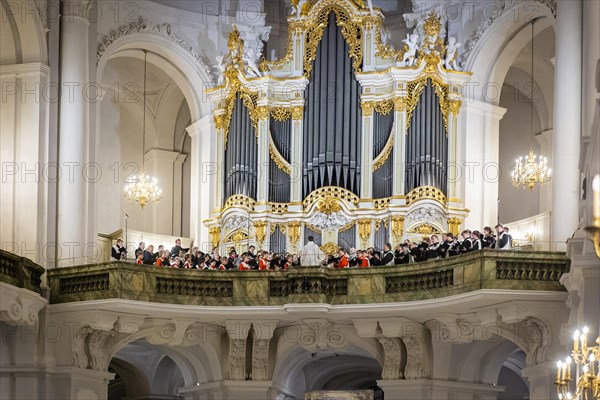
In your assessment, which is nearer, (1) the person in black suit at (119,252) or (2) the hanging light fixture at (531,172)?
(1) the person in black suit at (119,252)

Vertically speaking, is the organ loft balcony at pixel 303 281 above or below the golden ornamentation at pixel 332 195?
below

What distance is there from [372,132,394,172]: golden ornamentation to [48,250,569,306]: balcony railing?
346 centimetres

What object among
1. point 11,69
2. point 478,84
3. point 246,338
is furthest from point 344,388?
point 11,69

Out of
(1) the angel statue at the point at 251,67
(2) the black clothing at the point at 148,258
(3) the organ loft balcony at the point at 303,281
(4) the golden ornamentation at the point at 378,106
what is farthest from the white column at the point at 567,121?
(2) the black clothing at the point at 148,258

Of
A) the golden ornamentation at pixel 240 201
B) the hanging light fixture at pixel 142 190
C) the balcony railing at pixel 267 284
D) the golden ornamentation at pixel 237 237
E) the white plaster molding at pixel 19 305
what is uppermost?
the hanging light fixture at pixel 142 190

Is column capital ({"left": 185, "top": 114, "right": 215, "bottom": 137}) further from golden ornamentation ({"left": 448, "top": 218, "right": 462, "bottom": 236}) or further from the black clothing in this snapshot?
golden ornamentation ({"left": 448, "top": 218, "right": 462, "bottom": 236})

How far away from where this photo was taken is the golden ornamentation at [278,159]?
3244 cm

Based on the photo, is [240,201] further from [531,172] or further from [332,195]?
[531,172]

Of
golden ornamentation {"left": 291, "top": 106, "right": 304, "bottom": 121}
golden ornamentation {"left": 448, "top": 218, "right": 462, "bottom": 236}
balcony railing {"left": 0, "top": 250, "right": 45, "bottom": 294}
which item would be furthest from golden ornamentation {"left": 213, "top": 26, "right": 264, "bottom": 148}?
balcony railing {"left": 0, "top": 250, "right": 45, "bottom": 294}

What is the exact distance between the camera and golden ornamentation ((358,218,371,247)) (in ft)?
104

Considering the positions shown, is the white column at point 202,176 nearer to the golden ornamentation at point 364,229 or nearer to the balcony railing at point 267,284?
the golden ornamentation at point 364,229

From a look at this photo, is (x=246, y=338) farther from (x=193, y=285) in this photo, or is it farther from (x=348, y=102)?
(x=348, y=102)

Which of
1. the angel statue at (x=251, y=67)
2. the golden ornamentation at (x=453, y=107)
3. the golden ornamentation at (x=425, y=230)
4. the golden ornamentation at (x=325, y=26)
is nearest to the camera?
the golden ornamentation at (x=425, y=230)

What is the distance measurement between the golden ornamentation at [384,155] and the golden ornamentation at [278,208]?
2.15m
